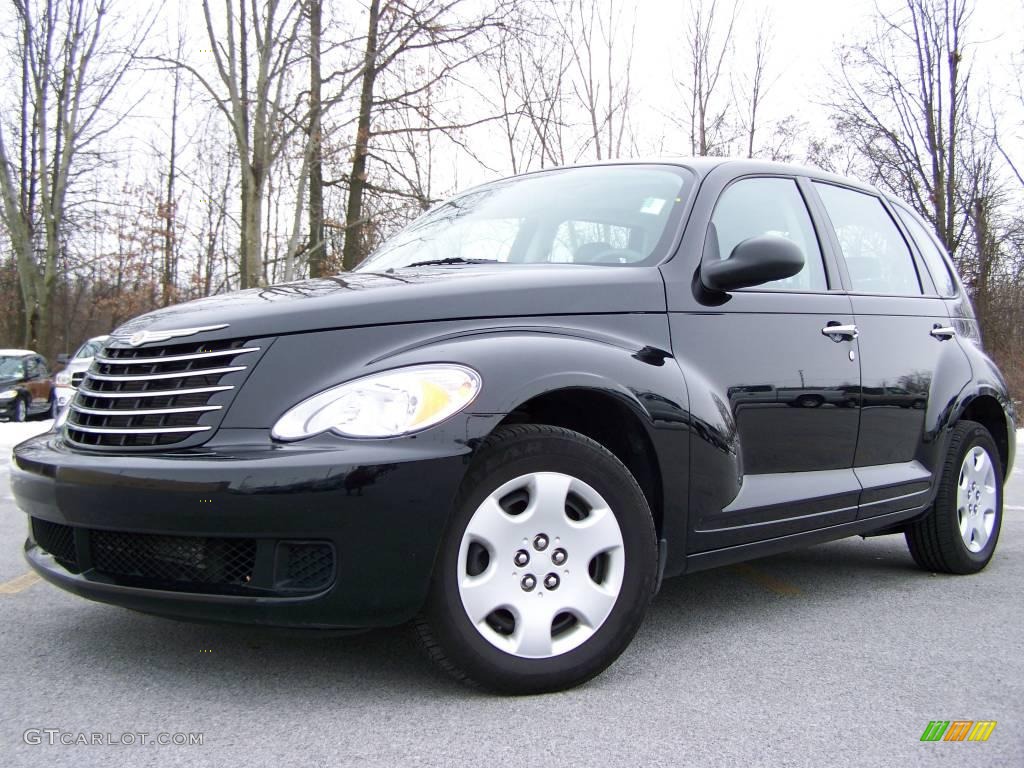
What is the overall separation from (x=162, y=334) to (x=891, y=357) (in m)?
2.79

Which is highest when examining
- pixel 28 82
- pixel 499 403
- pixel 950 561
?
pixel 28 82

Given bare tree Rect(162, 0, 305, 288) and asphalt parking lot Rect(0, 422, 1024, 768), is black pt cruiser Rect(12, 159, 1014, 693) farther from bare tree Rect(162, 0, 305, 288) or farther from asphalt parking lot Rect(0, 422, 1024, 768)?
bare tree Rect(162, 0, 305, 288)

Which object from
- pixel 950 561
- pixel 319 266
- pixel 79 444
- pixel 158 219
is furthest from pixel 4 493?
pixel 158 219

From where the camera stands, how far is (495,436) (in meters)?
2.59

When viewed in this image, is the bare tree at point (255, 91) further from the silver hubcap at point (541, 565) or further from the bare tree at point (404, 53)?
the silver hubcap at point (541, 565)

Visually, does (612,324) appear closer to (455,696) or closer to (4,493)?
(455,696)

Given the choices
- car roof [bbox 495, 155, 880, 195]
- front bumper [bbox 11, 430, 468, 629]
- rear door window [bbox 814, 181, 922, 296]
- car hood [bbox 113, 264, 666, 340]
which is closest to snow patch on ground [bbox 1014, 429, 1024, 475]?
rear door window [bbox 814, 181, 922, 296]

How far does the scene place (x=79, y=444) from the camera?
272cm

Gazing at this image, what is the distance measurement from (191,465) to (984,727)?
2.11 metres

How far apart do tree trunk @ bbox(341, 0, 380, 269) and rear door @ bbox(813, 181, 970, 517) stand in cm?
1089

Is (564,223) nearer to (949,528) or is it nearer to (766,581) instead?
(766,581)

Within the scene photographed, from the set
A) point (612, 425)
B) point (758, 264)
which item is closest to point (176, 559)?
point (612, 425)

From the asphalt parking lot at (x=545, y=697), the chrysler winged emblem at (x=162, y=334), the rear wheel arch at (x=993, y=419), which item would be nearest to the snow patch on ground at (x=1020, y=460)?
the rear wheel arch at (x=993, y=419)

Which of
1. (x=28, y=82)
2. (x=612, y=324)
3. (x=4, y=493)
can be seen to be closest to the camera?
(x=612, y=324)
